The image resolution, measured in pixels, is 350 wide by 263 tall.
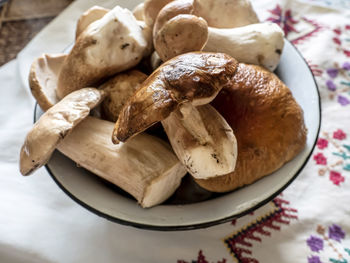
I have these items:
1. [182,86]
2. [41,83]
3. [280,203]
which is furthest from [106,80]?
[280,203]

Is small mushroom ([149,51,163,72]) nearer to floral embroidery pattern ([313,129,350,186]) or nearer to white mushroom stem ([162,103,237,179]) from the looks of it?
white mushroom stem ([162,103,237,179])

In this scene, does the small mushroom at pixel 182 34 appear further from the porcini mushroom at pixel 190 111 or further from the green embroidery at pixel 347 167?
the green embroidery at pixel 347 167

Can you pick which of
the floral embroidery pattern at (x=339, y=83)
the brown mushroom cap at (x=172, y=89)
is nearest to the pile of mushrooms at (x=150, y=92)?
the brown mushroom cap at (x=172, y=89)

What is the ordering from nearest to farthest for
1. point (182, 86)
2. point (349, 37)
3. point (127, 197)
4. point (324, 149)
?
1. point (182, 86)
2. point (127, 197)
3. point (324, 149)
4. point (349, 37)

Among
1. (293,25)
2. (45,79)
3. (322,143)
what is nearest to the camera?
(45,79)

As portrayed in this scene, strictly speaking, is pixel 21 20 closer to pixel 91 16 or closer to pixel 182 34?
pixel 91 16

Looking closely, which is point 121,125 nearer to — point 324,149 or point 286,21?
point 324,149

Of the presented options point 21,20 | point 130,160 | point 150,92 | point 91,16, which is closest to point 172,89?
point 150,92
